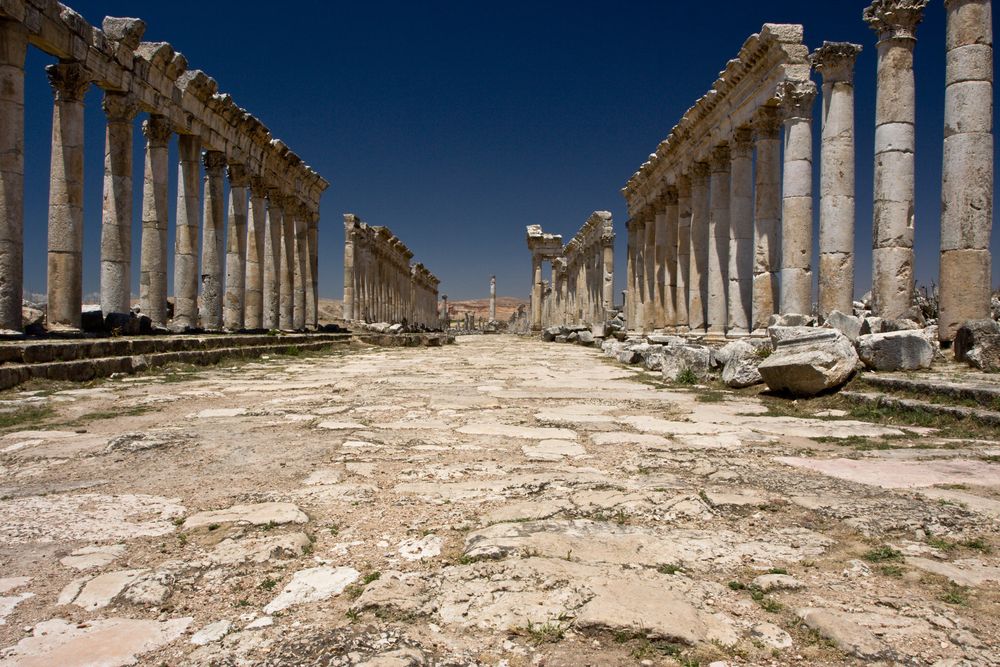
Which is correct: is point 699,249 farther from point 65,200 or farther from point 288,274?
point 65,200

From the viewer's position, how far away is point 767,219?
49.1 feet

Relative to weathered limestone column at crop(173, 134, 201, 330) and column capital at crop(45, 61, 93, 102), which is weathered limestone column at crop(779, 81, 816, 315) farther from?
weathered limestone column at crop(173, 134, 201, 330)

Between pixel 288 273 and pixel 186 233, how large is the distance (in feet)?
26.1

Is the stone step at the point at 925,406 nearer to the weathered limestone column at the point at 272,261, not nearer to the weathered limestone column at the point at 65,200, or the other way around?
the weathered limestone column at the point at 65,200

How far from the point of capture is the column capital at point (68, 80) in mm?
12805

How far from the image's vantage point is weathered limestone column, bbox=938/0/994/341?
35.4 ft

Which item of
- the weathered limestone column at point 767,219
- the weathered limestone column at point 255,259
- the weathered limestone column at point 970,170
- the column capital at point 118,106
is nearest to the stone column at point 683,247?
the weathered limestone column at point 767,219

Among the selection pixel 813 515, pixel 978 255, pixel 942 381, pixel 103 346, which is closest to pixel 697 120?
pixel 978 255

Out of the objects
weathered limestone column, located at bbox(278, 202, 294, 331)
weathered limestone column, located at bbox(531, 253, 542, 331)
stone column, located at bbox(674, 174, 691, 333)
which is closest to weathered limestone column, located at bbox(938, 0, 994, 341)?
stone column, located at bbox(674, 174, 691, 333)

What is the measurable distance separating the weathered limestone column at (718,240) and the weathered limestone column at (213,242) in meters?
13.5

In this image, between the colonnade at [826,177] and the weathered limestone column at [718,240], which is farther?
the weathered limestone column at [718,240]

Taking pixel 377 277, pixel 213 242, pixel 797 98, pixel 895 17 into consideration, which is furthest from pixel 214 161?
pixel 377 277

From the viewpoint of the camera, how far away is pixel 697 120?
19141mm

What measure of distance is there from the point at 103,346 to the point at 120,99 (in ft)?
22.9
